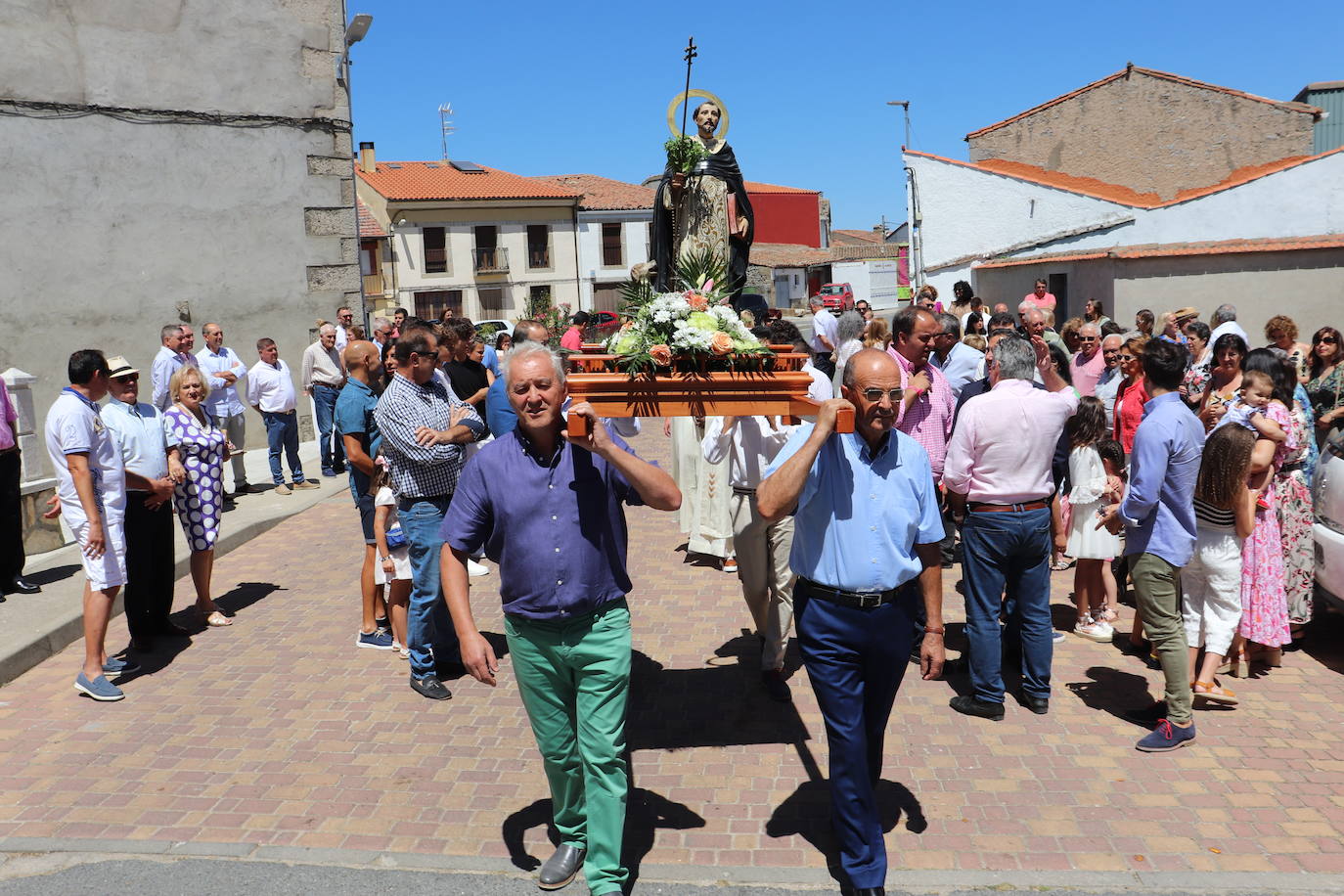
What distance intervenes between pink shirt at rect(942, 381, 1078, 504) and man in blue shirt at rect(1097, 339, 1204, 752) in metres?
0.42

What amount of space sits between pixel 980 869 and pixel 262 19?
1409 cm

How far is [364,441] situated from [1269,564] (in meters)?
5.54

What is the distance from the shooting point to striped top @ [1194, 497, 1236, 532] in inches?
208

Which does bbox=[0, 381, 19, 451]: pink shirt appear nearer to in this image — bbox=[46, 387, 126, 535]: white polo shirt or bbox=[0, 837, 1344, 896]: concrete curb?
bbox=[46, 387, 126, 535]: white polo shirt

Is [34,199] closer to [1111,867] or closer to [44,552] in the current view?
[44,552]

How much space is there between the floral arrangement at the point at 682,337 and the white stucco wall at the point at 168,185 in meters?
10.8

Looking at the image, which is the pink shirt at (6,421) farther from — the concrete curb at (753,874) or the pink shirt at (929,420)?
the pink shirt at (929,420)

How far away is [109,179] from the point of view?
12.7m

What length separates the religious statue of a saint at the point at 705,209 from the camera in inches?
299

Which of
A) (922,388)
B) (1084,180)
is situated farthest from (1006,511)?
(1084,180)

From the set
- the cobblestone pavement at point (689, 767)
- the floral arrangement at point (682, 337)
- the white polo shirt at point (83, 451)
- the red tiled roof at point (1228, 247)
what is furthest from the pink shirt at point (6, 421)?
the red tiled roof at point (1228, 247)

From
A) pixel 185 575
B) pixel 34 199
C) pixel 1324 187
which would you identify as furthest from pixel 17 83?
pixel 1324 187

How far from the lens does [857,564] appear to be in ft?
12.2

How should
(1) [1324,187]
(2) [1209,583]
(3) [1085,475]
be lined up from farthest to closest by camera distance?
(1) [1324,187]
(3) [1085,475]
(2) [1209,583]
